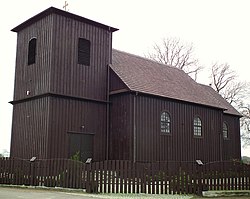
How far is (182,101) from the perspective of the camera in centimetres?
2875

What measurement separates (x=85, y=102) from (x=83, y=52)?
11.7ft

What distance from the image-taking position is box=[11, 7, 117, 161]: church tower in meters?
23.2

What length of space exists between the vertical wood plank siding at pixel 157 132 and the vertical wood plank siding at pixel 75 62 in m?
1.92

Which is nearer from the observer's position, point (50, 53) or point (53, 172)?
point (53, 172)

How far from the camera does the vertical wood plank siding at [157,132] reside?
24.9 metres

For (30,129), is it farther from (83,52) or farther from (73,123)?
(83,52)

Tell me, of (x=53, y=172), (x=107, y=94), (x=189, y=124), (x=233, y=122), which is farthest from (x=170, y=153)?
(x=233, y=122)

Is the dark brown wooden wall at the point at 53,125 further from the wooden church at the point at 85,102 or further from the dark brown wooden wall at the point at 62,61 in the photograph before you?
the dark brown wooden wall at the point at 62,61

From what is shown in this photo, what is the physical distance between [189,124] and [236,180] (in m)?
12.3

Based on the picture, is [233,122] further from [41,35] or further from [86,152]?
[41,35]

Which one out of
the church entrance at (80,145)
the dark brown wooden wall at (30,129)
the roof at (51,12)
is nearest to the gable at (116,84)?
the roof at (51,12)

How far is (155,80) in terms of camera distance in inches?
1154

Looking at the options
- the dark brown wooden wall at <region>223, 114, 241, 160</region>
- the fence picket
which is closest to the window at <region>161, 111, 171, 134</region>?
the fence picket

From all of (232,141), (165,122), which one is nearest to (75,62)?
(165,122)
